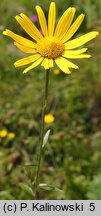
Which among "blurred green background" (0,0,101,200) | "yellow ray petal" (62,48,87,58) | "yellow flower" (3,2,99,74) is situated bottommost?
"blurred green background" (0,0,101,200)

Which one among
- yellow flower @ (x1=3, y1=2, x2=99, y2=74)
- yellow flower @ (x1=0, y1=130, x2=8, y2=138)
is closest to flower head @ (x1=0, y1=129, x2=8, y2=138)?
yellow flower @ (x1=0, y1=130, x2=8, y2=138)

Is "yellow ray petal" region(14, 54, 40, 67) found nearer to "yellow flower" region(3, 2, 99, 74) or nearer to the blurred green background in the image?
"yellow flower" region(3, 2, 99, 74)

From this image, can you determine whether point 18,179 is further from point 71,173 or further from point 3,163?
point 71,173

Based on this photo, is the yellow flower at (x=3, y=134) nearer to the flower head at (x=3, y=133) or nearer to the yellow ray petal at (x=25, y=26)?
the flower head at (x=3, y=133)

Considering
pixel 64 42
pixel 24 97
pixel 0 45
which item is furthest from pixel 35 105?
pixel 64 42

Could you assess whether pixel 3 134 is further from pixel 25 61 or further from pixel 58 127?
pixel 25 61

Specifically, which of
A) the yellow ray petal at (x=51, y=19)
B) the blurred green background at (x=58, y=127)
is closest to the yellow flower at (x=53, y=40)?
the yellow ray petal at (x=51, y=19)

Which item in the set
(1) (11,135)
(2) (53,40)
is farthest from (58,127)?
(2) (53,40)

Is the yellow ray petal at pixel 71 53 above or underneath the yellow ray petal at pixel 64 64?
above
